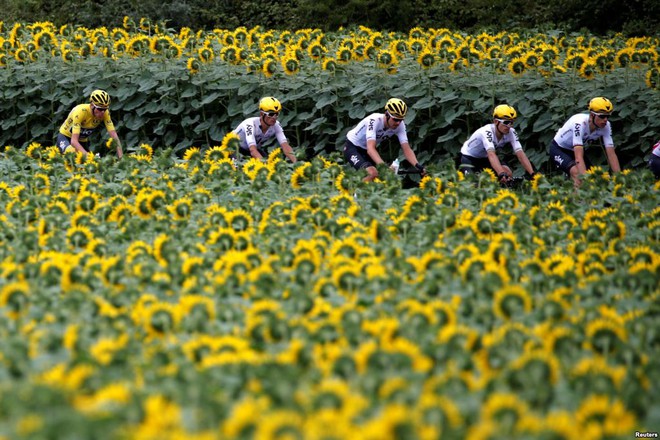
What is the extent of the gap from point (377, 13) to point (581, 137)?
1176 cm

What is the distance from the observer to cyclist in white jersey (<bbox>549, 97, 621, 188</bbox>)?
11945 millimetres

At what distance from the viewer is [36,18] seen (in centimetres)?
2758

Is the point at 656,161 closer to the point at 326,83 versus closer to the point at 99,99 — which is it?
the point at 326,83

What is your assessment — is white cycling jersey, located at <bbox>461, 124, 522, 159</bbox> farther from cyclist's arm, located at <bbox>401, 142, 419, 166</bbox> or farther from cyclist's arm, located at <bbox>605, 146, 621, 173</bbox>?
cyclist's arm, located at <bbox>605, 146, 621, 173</bbox>

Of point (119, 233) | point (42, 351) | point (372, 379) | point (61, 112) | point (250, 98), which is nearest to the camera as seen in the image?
point (372, 379)

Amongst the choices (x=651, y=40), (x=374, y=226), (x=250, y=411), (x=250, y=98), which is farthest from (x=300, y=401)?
(x=651, y=40)

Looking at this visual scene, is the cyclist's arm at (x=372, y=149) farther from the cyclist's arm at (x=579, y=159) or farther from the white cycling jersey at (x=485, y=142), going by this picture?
the cyclist's arm at (x=579, y=159)

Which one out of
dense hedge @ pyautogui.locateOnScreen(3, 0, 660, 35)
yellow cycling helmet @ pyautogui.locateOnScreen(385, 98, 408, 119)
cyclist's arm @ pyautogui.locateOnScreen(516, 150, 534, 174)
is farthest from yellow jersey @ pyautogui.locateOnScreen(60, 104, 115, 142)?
dense hedge @ pyautogui.locateOnScreen(3, 0, 660, 35)

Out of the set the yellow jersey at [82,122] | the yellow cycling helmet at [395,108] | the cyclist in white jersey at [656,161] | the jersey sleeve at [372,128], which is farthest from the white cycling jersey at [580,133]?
the yellow jersey at [82,122]

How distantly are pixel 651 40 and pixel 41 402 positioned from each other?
47.9 ft

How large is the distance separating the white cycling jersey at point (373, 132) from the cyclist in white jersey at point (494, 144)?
0.84 metres

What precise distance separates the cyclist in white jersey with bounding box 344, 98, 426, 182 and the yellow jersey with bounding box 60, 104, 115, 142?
3012 millimetres

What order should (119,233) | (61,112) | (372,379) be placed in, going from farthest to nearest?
(61,112) < (119,233) < (372,379)

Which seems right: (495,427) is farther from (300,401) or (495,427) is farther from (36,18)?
(36,18)
